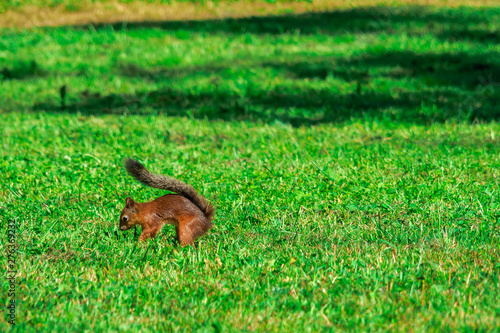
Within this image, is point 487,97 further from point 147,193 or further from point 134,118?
point 147,193

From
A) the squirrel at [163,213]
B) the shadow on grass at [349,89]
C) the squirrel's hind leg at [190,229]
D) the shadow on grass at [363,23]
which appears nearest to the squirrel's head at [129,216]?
the squirrel at [163,213]

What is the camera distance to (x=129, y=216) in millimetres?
4633

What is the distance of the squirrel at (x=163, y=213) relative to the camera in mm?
4582

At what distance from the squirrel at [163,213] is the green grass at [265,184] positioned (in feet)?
0.43

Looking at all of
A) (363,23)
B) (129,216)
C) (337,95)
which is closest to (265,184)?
(129,216)

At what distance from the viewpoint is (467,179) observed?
5.97m

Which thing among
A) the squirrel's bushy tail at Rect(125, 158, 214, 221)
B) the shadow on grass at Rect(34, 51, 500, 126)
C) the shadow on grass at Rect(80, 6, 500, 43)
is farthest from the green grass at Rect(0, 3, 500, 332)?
the shadow on grass at Rect(80, 6, 500, 43)

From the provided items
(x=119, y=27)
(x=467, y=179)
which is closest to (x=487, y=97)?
Answer: (x=467, y=179)

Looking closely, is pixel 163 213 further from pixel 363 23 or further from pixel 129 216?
pixel 363 23

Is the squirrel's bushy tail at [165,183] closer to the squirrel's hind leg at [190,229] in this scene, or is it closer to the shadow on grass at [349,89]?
the squirrel's hind leg at [190,229]

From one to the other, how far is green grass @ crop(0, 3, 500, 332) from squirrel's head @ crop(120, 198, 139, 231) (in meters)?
0.15

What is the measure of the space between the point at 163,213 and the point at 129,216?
0.26 metres

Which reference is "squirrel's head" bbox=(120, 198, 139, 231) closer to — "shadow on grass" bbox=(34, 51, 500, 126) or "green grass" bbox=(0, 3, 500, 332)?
"green grass" bbox=(0, 3, 500, 332)

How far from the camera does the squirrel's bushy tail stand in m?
4.54
